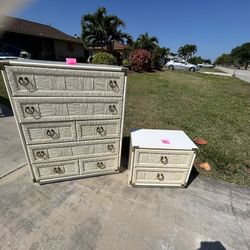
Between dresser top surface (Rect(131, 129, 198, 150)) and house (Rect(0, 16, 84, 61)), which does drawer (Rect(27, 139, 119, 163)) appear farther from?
house (Rect(0, 16, 84, 61))

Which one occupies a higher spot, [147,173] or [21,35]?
[21,35]

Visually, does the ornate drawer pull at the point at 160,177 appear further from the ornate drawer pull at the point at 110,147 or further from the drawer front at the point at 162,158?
the ornate drawer pull at the point at 110,147

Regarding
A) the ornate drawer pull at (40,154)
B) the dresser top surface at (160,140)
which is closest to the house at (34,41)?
the ornate drawer pull at (40,154)

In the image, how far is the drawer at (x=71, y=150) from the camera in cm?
184

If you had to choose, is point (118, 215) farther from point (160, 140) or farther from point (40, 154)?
point (40, 154)

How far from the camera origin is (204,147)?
3.12 meters

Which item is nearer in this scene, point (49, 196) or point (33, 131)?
point (33, 131)

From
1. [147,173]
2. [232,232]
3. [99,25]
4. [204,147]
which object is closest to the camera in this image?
[232,232]

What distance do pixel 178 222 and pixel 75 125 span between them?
4.91 ft

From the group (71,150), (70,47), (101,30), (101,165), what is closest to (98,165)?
(101,165)

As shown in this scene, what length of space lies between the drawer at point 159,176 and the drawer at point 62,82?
0.99 metres

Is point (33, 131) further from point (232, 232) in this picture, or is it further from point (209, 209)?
point (232, 232)

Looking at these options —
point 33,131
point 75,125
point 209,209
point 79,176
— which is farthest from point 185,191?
point 33,131

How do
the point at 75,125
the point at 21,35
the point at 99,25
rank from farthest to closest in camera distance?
the point at 99,25, the point at 21,35, the point at 75,125
